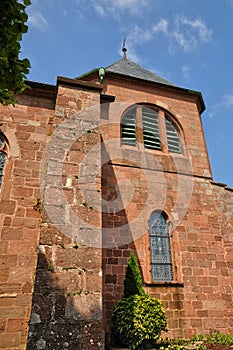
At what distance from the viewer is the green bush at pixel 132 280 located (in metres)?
5.50

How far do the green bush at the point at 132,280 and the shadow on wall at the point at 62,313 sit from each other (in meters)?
2.41

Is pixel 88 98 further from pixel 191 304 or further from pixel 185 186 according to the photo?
pixel 191 304

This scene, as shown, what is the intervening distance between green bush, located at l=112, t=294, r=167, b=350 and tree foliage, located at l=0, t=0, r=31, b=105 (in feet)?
13.5

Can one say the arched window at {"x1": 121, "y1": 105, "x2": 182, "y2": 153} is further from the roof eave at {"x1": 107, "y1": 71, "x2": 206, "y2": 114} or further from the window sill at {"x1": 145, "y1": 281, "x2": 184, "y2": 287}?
the window sill at {"x1": 145, "y1": 281, "x2": 184, "y2": 287}

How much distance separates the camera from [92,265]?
3.54 metres

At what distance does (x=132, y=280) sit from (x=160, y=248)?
1.37m

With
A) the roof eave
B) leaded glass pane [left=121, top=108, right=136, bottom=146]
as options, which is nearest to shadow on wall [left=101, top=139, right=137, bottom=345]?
leaded glass pane [left=121, top=108, right=136, bottom=146]

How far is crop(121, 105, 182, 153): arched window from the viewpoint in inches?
327

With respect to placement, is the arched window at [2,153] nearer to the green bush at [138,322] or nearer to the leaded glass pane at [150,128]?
the green bush at [138,322]

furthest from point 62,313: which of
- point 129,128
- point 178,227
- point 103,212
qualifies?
point 129,128

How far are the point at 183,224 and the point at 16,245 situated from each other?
4.28 meters

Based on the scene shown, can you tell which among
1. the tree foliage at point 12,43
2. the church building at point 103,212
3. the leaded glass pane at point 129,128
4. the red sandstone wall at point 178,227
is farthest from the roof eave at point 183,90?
the tree foliage at point 12,43

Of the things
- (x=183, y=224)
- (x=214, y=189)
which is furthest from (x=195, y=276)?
(x=214, y=189)

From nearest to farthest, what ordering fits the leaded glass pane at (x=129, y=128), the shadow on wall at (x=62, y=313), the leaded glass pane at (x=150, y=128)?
the shadow on wall at (x=62, y=313), the leaded glass pane at (x=129, y=128), the leaded glass pane at (x=150, y=128)
